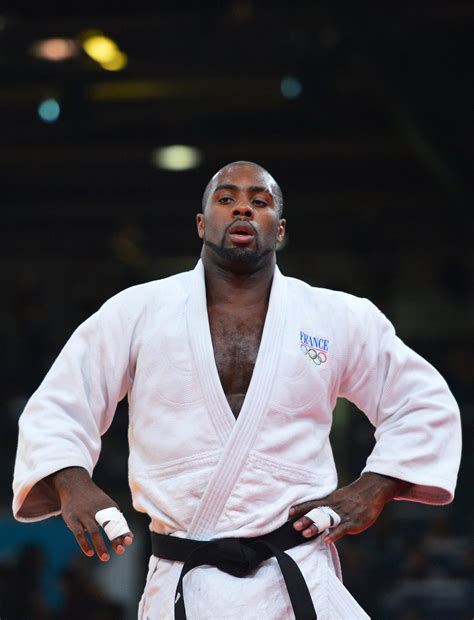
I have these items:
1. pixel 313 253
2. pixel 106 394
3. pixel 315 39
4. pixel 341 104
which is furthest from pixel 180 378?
pixel 313 253

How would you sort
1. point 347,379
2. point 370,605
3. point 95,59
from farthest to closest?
point 370,605, point 95,59, point 347,379

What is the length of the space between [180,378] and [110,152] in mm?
7505

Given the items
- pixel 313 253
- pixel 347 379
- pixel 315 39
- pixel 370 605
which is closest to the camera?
pixel 347 379

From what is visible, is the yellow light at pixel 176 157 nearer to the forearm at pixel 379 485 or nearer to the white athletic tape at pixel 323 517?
the forearm at pixel 379 485

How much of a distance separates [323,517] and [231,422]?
0.32 metres

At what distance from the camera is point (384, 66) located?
7.04 m

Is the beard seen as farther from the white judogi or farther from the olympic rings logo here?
the olympic rings logo

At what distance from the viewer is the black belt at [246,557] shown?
272cm

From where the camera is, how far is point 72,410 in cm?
289

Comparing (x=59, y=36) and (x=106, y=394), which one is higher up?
(x=59, y=36)

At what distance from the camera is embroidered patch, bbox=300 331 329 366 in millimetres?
2971

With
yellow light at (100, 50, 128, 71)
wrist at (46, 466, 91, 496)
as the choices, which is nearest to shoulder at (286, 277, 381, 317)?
wrist at (46, 466, 91, 496)

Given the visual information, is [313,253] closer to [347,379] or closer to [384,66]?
[384,66]

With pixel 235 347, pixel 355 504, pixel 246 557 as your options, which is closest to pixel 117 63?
pixel 235 347
